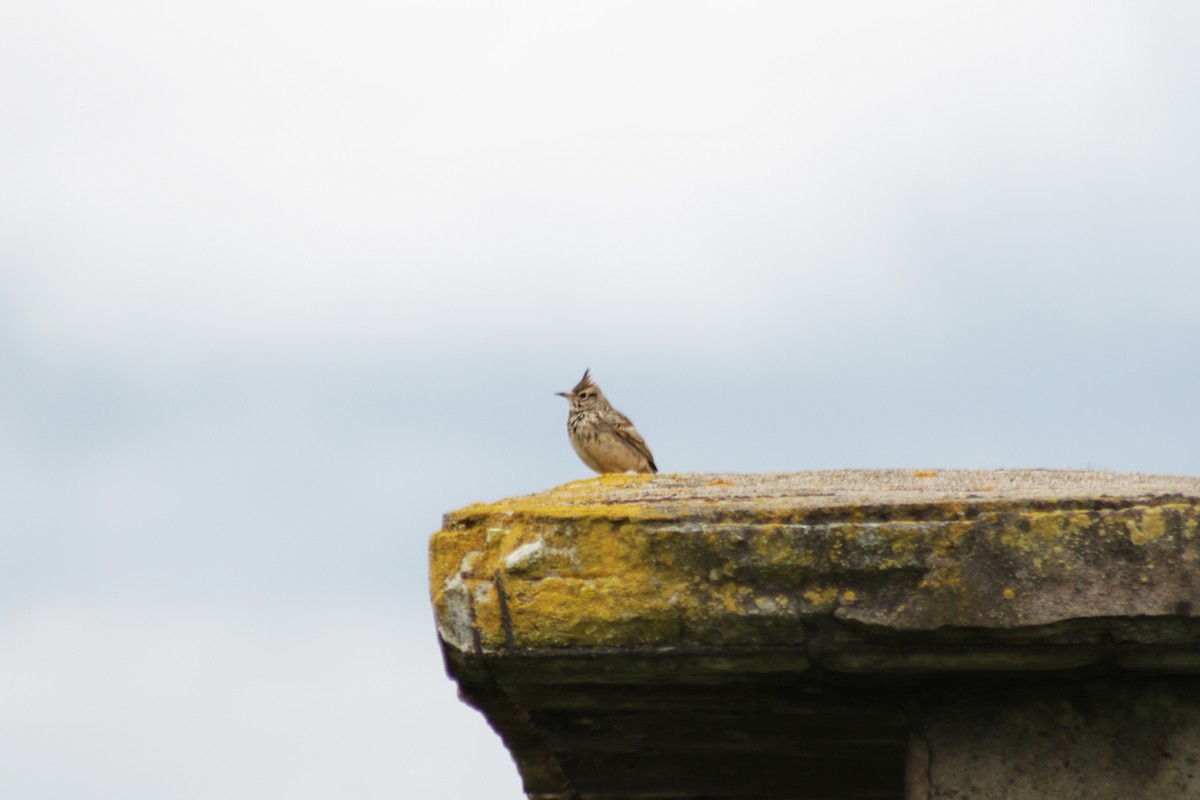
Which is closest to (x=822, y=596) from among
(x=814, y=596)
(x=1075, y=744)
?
(x=814, y=596)

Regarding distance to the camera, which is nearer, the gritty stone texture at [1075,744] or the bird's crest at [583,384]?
the gritty stone texture at [1075,744]

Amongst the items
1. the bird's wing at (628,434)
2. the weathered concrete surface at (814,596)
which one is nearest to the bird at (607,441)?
the bird's wing at (628,434)

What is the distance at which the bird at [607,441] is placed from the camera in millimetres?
12703

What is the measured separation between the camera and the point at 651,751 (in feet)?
13.5

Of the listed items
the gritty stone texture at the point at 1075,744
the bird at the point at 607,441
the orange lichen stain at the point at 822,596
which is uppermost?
the bird at the point at 607,441

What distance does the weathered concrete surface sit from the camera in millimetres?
3297

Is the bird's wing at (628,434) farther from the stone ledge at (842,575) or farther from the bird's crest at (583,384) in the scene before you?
the stone ledge at (842,575)

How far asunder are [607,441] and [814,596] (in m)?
9.31

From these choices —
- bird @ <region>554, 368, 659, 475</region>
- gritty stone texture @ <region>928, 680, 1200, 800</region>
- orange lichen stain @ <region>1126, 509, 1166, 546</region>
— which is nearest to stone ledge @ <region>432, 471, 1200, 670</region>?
orange lichen stain @ <region>1126, 509, 1166, 546</region>

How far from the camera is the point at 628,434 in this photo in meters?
12.8

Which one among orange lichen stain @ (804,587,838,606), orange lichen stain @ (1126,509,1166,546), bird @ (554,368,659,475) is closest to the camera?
orange lichen stain @ (1126,509,1166,546)

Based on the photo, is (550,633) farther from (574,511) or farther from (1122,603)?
(1122,603)

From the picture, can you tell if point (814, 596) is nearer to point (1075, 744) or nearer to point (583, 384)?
point (1075, 744)

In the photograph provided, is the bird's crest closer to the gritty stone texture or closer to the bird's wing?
the bird's wing
